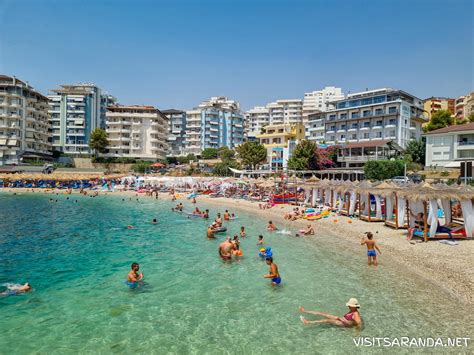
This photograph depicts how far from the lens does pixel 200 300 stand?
1107cm

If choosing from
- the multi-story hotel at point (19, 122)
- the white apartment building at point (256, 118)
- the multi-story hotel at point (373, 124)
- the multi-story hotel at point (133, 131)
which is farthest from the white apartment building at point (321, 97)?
the multi-story hotel at point (19, 122)

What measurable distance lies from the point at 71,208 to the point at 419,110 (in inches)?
2351

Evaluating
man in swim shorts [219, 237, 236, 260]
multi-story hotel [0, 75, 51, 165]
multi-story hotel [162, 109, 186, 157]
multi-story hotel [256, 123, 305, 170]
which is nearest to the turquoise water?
man in swim shorts [219, 237, 236, 260]

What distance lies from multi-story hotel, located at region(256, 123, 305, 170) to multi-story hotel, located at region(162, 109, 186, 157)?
4001 centimetres

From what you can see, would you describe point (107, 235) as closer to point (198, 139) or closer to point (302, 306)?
point (302, 306)

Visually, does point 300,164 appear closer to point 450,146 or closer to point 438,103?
point 450,146

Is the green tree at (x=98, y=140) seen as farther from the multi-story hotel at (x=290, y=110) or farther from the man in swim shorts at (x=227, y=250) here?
the man in swim shorts at (x=227, y=250)

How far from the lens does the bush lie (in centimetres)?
4406

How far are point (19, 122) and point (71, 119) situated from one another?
17202 mm

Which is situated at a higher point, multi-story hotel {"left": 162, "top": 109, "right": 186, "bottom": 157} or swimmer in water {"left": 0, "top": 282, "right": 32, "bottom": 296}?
multi-story hotel {"left": 162, "top": 109, "right": 186, "bottom": 157}

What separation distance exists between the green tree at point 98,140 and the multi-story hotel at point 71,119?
14.9 metres

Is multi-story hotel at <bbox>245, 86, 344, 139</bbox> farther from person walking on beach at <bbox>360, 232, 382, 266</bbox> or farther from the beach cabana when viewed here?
person walking on beach at <bbox>360, 232, 382, 266</bbox>

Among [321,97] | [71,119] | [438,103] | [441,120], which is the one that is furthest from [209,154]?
[438,103]

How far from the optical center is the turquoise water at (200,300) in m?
8.52
